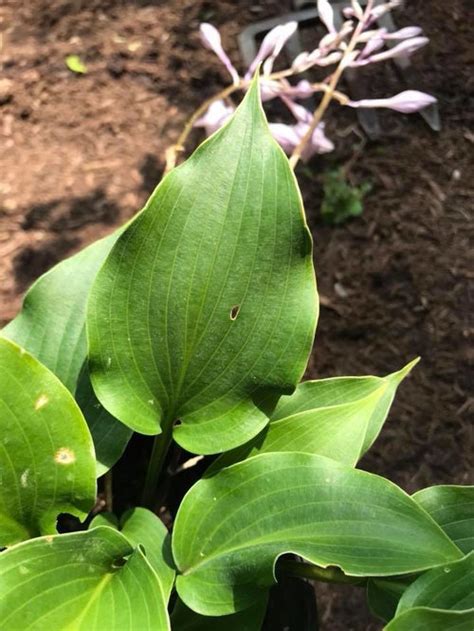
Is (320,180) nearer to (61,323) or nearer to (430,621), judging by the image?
(61,323)

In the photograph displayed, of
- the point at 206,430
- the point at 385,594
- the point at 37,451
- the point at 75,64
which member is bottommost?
the point at 385,594

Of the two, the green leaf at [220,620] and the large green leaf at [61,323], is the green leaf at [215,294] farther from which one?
the green leaf at [220,620]

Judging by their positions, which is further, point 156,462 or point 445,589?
point 156,462

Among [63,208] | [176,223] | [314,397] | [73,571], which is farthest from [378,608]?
[63,208]

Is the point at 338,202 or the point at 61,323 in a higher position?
the point at 61,323

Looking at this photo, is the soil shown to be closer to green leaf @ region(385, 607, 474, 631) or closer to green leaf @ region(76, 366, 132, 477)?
green leaf @ region(76, 366, 132, 477)

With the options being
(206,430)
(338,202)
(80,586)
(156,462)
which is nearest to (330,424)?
(206,430)

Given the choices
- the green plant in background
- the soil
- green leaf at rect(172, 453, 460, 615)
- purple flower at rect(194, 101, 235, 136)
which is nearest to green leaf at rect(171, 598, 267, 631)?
green leaf at rect(172, 453, 460, 615)
